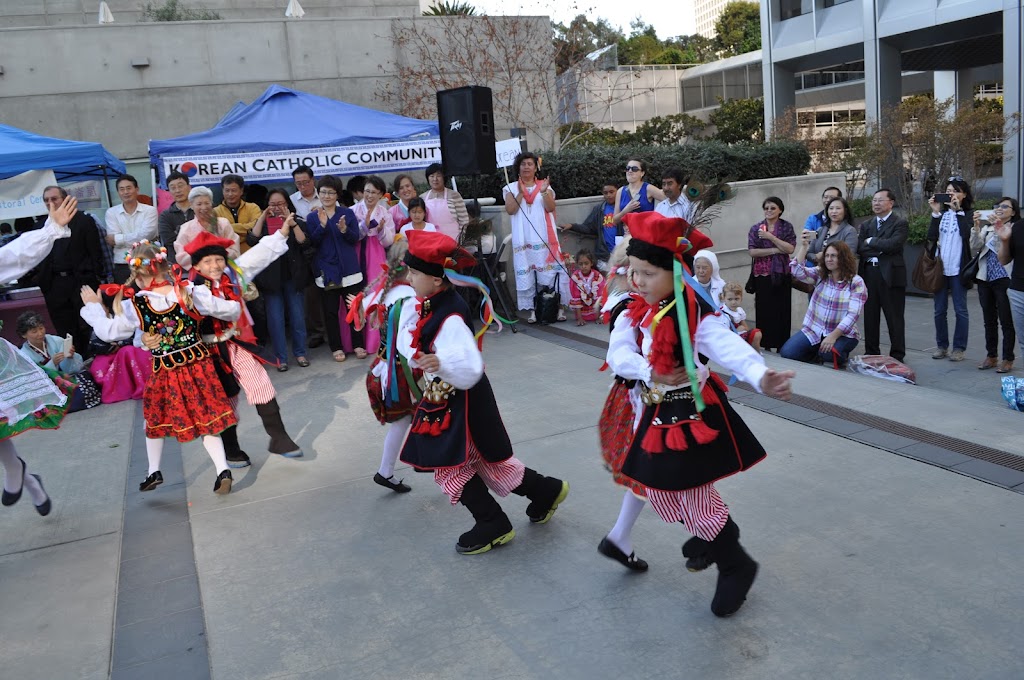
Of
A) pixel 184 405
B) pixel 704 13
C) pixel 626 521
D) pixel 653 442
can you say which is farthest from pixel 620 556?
pixel 704 13

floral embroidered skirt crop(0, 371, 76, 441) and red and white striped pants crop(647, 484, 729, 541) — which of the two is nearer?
red and white striped pants crop(647, 484, 729, 541)

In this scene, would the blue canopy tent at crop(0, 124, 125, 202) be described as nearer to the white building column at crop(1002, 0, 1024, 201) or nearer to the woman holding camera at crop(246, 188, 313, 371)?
the woman holding camera at crop(246, 188, 313, 371)

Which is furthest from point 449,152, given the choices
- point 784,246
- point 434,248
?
point 434,248

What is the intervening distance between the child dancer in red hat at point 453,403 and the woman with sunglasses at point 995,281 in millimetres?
5655

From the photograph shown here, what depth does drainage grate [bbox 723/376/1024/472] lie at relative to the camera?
4688mm

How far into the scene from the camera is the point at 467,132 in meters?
9.09

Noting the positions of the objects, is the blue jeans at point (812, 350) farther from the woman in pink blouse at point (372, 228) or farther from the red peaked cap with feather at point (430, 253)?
the red peaked cap with feather at point (430, 253)

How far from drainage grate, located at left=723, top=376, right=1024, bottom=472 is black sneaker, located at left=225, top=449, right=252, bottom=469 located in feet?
12.6

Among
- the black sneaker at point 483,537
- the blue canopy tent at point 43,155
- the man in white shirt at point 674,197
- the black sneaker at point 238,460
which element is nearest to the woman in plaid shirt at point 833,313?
the man in white shirt at point 674,197

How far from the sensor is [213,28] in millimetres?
16375

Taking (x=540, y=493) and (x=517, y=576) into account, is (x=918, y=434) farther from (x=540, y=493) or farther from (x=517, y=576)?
(x=517, y=576)

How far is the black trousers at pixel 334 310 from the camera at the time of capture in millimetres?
8492

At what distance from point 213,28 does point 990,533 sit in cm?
1641

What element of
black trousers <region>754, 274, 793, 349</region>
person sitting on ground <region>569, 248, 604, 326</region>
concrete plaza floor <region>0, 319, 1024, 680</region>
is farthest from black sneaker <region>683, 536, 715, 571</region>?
person sitting on ground <region>569, 248, 604, 326</region>
